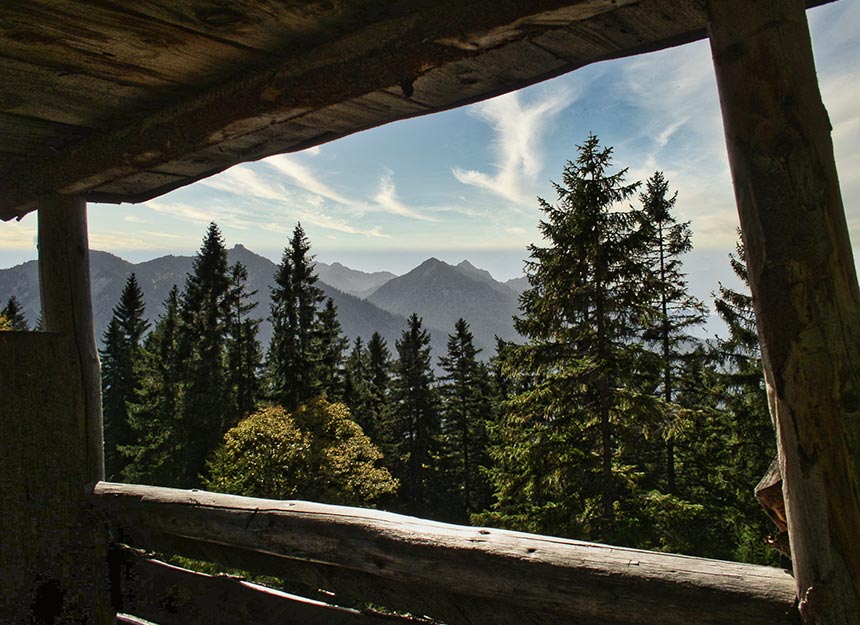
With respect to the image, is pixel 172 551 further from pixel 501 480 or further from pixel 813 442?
pixel 501 480

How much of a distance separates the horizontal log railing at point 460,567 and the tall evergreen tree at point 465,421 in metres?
32.8

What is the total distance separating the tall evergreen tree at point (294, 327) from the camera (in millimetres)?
30875

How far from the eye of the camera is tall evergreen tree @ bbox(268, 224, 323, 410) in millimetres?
30875

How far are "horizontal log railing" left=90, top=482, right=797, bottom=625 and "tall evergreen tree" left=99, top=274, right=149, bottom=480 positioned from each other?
115ft

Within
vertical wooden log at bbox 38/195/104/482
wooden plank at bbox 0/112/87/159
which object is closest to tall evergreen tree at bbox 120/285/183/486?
vertical wooden log at bbox 38/195/104/482

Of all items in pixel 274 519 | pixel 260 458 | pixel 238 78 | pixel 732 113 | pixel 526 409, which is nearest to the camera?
pixel 732 113

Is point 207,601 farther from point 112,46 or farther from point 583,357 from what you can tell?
point 583,357

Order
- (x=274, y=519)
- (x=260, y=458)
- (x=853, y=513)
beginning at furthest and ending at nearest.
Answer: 1. (x=260, y=458)
2. (x=274, y=519)
3. (x=853, y=513)

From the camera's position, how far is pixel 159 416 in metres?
33.1

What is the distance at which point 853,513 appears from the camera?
1247 millimetres

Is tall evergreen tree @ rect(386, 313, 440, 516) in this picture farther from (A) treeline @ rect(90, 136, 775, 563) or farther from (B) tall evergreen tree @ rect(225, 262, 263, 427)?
(B) tall evergreen tree @ rect(225, 262, 263, 427)

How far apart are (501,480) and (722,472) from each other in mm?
9073

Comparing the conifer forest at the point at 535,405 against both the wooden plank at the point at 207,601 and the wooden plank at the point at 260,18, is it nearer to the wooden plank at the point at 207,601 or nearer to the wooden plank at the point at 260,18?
the wooden plank at the point at 207,601

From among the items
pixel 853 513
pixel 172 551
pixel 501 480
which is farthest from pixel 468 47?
pixel 501 480
